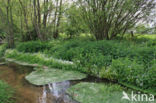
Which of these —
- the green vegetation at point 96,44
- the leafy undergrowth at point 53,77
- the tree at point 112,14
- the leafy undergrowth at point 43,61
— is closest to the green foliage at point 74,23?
the green vegetation at point 96,44

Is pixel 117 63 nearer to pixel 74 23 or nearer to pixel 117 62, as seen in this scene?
pixel 117 62

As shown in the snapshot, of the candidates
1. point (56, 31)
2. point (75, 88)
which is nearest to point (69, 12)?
point (56, 31)

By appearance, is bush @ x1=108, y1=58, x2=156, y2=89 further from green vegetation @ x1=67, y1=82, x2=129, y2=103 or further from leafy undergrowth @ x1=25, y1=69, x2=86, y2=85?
leafy undergrowth @ x1=25, y1=69, x2=86, y2=85

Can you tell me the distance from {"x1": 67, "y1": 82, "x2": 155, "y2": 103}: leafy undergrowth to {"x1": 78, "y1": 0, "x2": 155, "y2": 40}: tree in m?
3.94

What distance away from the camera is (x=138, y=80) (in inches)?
106

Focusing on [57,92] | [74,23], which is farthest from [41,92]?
[74,23]

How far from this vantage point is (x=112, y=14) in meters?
6.09

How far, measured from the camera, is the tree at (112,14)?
18.9ft

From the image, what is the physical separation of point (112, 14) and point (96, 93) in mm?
4574

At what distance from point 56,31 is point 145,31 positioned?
6.39 m

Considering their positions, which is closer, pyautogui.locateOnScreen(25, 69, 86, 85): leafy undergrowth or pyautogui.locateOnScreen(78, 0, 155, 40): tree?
pyautogui.locateOnScreen(25, 69, 86, 85): leafy undergrowth

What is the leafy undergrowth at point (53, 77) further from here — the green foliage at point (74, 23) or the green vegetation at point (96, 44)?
the green foliage at point (74, 23)

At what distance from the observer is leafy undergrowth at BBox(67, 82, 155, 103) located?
236 cm

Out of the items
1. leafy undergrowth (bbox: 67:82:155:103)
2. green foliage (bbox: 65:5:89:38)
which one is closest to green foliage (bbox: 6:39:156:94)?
leafy undergrowth (bbox: 67:82:155:103)
